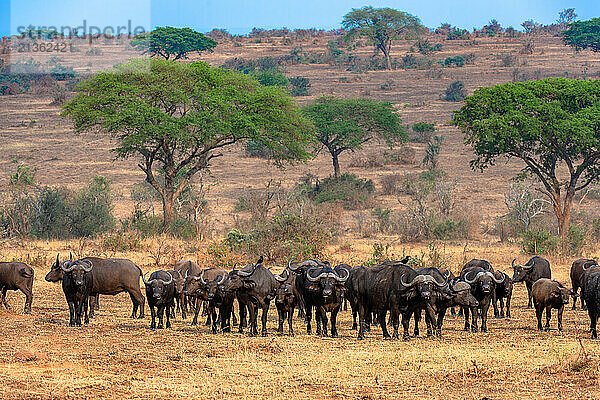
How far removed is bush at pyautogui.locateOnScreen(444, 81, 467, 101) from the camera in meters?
56.1

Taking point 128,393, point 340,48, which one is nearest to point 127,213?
point 128,393

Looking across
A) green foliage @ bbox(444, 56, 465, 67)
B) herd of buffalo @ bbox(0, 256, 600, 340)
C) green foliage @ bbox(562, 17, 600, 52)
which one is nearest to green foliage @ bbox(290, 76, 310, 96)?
green foliage @ bbox(444, 56, 465, 67)

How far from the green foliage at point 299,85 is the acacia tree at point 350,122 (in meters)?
18.8

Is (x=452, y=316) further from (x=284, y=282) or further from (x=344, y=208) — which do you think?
(x=344, y=208)

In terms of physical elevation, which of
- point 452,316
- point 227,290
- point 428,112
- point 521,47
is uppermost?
point 521,47

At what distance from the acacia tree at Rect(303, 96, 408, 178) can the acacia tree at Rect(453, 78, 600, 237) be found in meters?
9.64

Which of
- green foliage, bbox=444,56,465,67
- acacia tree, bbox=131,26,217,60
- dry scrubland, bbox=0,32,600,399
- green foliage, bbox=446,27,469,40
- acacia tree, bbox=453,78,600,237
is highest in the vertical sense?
green foliage, bbox=446,27,469,40

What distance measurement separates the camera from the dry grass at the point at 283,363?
8.73 m

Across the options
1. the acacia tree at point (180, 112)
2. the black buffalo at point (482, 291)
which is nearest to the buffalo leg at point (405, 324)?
the black buffalo at point (482, 291)

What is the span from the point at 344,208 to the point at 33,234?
45.5 ft

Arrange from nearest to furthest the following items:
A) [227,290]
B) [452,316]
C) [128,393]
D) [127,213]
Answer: [128,393] < [227,290] < [452,316] < [127,213]

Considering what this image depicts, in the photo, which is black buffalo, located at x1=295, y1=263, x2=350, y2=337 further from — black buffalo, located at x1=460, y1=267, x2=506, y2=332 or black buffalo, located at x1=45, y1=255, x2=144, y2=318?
black buffalo, located at x1=45, y1=255, x2=144, y2=318

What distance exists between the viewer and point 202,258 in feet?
70.7

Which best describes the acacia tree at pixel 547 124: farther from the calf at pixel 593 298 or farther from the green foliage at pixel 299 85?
the green foliage at pixel 299 85
